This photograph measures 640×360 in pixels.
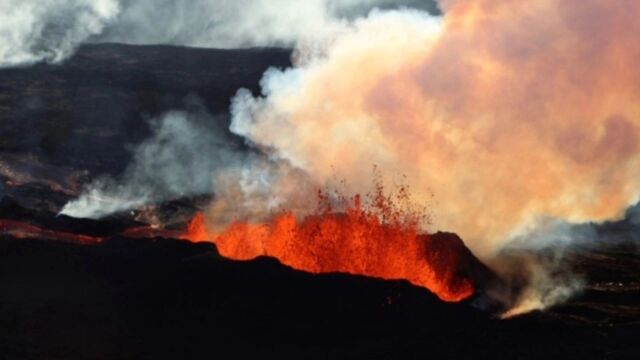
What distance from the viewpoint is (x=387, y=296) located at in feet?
104

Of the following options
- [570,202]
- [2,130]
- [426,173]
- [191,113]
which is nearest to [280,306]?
[426,173]

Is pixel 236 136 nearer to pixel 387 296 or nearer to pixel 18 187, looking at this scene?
pixel 18 187

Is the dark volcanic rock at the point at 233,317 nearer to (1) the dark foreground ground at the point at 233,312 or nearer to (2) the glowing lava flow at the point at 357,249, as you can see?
(1) the dark foreground ground at the point at 233,312

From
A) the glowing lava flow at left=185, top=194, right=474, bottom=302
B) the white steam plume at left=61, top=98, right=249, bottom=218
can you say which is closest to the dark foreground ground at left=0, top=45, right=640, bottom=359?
the glowing lava flow at left=185, top=194, right=474, bottom=302

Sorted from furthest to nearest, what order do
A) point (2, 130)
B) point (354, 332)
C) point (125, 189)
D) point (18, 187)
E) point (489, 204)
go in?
point (2, 130) < point (125, 189) < point (18, 187) < point (489, 204) < point (354, 332)

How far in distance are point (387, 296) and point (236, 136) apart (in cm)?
3932

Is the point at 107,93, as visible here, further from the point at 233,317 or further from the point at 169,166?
the point at 233,317

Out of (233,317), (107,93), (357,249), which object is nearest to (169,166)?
(107,93)

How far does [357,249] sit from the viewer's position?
37250mm

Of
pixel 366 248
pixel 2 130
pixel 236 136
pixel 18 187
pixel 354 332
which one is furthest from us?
pixel 236 136

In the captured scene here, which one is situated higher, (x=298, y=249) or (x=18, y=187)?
(x=18, y=187)

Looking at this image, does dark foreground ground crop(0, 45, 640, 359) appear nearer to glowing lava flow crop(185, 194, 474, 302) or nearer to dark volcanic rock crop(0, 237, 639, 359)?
dark volcanic rock crop(0, 237, 639, 359)

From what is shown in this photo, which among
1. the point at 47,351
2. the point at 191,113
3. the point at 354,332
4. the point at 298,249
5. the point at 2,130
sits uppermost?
the point at 191,113

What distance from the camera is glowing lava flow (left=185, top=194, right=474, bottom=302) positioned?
35844 mm
